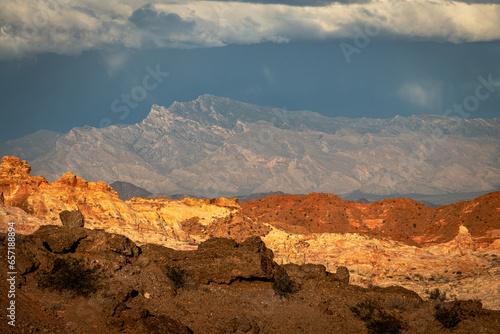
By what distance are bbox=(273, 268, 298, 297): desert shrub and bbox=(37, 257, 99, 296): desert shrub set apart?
787 centimetres

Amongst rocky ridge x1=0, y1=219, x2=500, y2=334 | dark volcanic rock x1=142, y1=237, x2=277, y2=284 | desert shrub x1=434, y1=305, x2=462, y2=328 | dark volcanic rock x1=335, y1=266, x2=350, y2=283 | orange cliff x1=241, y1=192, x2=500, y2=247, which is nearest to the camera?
rocky ridge x1=0, y1=219, x2=500, y2=334

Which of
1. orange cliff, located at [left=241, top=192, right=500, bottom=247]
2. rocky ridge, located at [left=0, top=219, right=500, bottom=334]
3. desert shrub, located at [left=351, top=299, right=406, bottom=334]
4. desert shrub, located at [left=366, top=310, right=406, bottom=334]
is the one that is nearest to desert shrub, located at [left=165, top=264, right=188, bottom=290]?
rocky ridge, located at [left=0, top=219, right=500, bottom=334]

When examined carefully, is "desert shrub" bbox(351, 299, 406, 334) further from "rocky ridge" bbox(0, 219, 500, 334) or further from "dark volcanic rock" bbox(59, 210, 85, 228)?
"dark volcanic rock" bbox(59, 210, 85, 228)

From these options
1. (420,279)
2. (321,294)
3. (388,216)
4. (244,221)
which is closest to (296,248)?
(244,221)

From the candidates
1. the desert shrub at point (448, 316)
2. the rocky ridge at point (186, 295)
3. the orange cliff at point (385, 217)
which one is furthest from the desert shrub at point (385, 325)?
the orange cliff at point (385, 217)

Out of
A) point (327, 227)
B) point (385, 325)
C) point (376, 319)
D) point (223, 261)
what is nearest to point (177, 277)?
point (223, 261)

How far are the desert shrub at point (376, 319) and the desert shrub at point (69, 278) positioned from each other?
10.9m

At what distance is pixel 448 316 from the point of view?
24188 millimetres

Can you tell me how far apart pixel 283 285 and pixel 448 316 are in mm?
6989

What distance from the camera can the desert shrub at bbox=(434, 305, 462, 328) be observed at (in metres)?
24.0

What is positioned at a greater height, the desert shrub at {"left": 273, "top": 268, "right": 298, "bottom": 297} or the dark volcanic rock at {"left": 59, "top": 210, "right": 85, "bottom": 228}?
the dark volcanic rock at {"left": 59, "top": 210, "right": 85, "bottom": 228}

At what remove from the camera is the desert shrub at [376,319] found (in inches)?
938

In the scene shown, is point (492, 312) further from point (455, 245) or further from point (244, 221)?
point (244, 221)

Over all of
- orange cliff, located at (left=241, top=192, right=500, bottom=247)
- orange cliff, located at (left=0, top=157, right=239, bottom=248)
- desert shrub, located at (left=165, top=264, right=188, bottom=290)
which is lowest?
orange cliff, located at (left=241, top=192, right=500, bottom=247)
